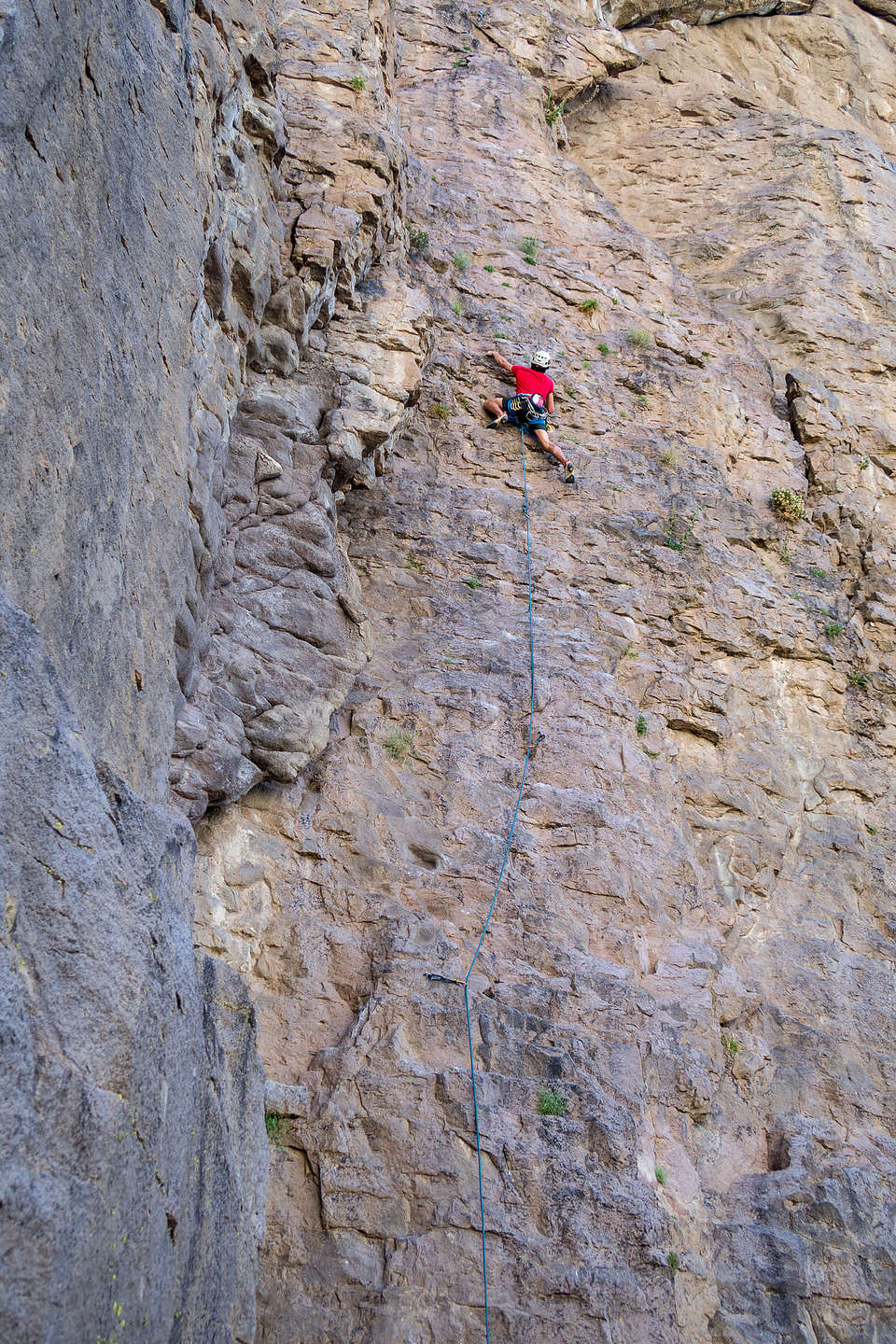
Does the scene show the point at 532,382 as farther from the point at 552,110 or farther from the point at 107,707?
the point at 107,707

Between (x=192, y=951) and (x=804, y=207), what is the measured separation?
14.1 m

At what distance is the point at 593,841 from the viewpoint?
359 inches

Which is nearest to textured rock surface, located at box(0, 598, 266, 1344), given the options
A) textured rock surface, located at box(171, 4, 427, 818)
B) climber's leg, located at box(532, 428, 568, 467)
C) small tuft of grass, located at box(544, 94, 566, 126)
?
textured rock surface, located at box(171, 4, 427, 818)

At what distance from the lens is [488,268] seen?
1366cm

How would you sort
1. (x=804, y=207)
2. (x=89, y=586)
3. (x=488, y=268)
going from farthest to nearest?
(x=804, y=207)
(x=488, y=268)
(x=89, y=586)

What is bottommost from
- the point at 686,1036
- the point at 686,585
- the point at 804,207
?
the point at 686,1036

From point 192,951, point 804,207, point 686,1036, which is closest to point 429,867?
point 686,1036

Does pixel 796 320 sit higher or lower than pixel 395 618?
higher

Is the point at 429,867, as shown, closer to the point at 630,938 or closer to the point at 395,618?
the point at 630,938

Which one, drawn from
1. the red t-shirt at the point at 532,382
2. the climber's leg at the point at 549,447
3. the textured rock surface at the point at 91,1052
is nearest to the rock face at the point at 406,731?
the textured rock surface at the point at 91,1052

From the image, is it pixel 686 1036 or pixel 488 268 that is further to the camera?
pixel 488 268

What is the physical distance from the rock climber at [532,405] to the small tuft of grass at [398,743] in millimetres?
3885

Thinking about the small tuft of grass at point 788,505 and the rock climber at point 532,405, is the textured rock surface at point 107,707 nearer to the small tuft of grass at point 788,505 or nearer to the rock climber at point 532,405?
the rock climber at point 532,405

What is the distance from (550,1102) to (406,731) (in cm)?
310
